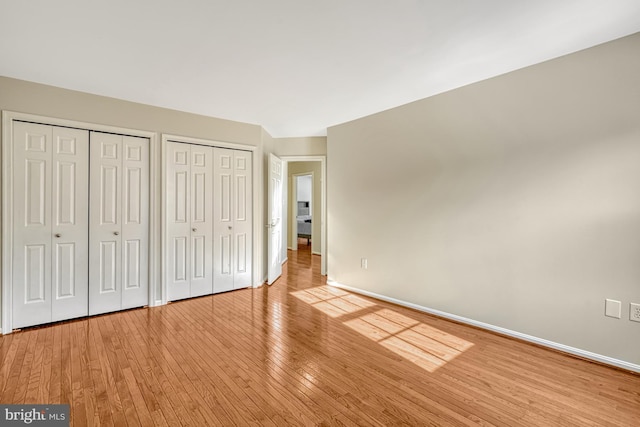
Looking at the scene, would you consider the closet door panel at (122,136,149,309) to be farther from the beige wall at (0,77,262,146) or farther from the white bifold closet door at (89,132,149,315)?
the beige wall at (0,77,262,146)

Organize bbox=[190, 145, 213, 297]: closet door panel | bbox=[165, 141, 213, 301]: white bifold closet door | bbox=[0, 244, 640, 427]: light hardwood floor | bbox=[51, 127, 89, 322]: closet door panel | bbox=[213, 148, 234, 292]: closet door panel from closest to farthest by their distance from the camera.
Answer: bbox=[0, 244, 640, 427]: light hardwood floor → bbox=[51, 127, 89, 322]: closet door panel → bbox=[165, 141, 213, 301]: white bifold closet door → bbox=[190, 145, 213, 297]: closet door panel → bbox=[213, 148, 234, 292]: closet door panel

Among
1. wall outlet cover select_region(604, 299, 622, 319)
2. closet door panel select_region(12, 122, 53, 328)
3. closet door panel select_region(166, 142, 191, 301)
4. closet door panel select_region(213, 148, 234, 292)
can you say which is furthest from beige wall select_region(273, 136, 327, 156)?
wall outlet cover select_region(604, 299, 622, 319)

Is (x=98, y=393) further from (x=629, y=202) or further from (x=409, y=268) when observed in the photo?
(x=629, y=202)

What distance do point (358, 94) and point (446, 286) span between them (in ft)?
7.67

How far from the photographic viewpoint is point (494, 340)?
8.66 ft

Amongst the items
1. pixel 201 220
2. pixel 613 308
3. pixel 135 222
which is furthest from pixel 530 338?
pixel 135 222

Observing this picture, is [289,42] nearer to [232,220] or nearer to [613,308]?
[232,220]

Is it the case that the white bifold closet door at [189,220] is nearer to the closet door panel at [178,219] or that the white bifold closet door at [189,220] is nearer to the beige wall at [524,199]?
the closet door panel at [178,219]

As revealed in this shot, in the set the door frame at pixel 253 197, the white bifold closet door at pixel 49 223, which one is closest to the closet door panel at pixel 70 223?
the white bifold closet door at pixel 49 223

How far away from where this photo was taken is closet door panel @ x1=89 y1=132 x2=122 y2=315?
3.18 meters

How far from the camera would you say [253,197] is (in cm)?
434

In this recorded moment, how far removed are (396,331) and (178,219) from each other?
9.74ft

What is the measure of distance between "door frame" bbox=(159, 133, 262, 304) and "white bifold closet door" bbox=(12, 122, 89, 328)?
2.43ft

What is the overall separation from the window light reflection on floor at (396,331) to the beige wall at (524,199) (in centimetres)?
43
